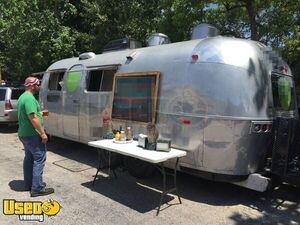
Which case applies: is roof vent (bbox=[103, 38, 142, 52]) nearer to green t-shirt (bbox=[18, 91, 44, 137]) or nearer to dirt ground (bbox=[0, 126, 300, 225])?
dirt ground (bbox=[0, 126, 300, 225])

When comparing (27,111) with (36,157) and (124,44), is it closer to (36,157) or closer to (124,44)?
(36,157)

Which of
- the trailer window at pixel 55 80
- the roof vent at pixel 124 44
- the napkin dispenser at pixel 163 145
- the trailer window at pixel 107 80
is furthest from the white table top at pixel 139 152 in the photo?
the trailer window at pixel 55 80

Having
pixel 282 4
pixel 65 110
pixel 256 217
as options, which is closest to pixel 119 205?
pixel 256 217

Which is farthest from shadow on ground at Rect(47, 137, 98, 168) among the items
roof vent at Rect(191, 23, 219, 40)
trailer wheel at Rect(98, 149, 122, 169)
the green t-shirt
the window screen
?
roof vent at Rect(191, 23, 219, 40)

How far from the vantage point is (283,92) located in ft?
21.3

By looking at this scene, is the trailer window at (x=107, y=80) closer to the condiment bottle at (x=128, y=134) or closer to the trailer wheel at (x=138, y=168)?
the condiment bottle at (x=128, y=134)

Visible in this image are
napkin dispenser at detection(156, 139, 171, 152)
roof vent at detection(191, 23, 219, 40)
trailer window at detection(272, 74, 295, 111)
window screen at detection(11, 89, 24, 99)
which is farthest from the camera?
window screen at detection(11, 89, 24, 99)

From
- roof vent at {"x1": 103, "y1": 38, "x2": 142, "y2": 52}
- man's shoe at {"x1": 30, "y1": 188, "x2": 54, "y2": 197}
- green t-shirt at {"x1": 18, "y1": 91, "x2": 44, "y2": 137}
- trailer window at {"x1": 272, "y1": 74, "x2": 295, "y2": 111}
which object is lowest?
man's shoe at {"x1": 30, "y1": 188, "x2": 54, "y2": 197}

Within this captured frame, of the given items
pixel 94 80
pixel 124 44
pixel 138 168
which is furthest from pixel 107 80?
pixel 138 168

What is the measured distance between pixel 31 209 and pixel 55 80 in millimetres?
5141

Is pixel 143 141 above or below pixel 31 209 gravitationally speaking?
above

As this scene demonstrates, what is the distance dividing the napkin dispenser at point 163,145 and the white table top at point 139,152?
7 centimetres

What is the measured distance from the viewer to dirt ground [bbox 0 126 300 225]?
5.12m

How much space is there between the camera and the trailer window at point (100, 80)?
7805 millimetres
